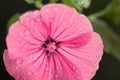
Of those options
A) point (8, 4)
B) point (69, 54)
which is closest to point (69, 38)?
point (69, 54)

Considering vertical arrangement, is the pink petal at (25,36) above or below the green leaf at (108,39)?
above

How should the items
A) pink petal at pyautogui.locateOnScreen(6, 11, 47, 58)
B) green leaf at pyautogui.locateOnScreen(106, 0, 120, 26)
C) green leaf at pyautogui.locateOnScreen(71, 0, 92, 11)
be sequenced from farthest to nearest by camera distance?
green leaf at pyautogui.locateOnScreen(106, 0, 120, 26) → green leaf at pyautogui.locateOnScreen(71, 0, 92, 11) → pink petal at pyautogui.locateOnScreen(6, 11, 47, 58)

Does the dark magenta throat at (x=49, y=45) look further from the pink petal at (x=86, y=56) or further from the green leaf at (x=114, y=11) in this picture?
the green leaf at (x=114, y=11)

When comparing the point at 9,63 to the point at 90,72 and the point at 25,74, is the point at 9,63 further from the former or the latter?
the point at 90,72

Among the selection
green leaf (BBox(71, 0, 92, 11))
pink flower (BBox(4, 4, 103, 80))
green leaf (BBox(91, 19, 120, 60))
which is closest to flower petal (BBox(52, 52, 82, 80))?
pink flower (BBox(4, 4, 103, 80))

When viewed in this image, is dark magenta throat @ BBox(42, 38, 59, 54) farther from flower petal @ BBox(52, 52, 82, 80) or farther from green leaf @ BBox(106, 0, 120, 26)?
green leaf @ BBox(106, 0, 120, 26)

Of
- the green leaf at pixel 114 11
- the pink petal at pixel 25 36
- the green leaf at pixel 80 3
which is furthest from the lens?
the green leaf at pixel 114 11

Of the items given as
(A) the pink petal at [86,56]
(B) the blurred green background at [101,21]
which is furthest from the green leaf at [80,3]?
(A) the pink petal at [86,56]

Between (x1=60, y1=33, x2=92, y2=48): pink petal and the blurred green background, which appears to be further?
the blurred green background

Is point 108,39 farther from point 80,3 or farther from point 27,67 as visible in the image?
point 27,67
